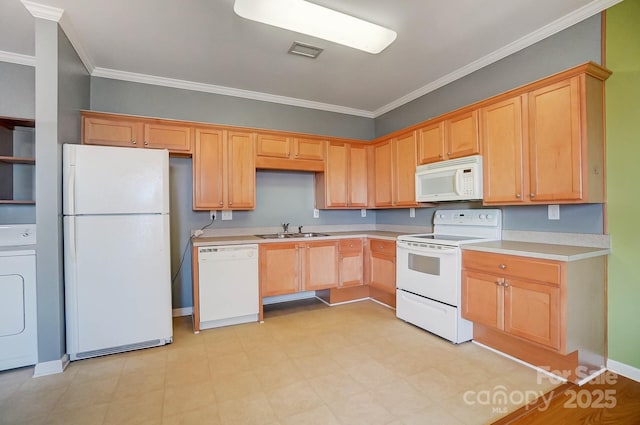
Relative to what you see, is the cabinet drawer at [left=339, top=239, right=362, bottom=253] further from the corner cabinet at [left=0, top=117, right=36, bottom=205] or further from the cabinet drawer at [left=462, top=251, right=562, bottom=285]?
the corner cabinet at [left=0, top=117, right=36, bottom=205]

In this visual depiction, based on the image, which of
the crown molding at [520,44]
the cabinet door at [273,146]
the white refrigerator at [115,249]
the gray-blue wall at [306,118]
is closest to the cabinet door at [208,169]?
the gray-blue wall at [306,118]

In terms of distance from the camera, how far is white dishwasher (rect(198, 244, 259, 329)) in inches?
116

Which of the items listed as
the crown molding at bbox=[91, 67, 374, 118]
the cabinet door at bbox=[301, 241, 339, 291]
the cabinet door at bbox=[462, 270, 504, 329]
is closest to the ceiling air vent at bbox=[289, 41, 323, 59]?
the crown molding at bbox=[91, 67, 374, 118]

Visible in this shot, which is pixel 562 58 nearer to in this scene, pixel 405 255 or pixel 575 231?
pixel 575 231

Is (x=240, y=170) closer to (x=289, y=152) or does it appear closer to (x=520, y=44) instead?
(x=289, y=152)

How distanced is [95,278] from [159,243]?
531mm

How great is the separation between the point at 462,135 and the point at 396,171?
99cm

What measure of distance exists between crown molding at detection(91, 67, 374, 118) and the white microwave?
5.58 feet

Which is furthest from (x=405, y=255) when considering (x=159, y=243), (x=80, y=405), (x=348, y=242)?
(x=80, y=405)

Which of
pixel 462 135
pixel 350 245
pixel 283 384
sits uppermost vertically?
pixel 462 135

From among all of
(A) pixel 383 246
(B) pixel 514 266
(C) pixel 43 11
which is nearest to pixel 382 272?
(A) pixel 383 246

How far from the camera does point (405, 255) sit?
3119 mm

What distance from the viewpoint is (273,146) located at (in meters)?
3.54

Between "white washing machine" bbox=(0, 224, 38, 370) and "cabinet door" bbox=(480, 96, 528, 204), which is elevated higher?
"cabinet door" bbox=(480, 96, 528, 204)
